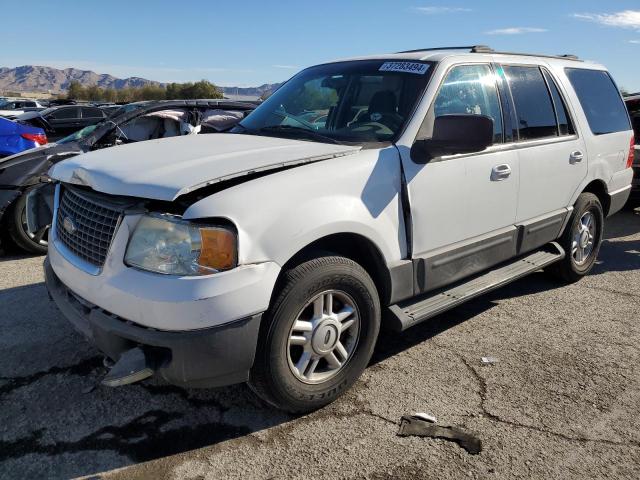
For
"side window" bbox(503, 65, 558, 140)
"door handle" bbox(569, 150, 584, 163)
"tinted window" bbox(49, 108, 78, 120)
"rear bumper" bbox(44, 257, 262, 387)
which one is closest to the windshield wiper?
"rear bumper" bbox(44, 257, 262, 387)

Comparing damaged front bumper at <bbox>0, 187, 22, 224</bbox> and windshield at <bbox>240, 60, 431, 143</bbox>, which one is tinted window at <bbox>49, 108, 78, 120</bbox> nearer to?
damaged front bumper at <bbox>0, 187, 22, 224</bbox>

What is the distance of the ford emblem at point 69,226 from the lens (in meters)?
2.96

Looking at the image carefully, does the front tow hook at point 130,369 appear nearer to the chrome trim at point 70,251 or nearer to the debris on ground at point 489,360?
the chrome trim at point 70,251

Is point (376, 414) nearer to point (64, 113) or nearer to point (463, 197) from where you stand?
point (463, 197)

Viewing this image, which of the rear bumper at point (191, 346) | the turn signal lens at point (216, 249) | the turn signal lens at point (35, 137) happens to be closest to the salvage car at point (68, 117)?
the turn signal lens at point (35, 137)

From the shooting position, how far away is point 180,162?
9.23ft

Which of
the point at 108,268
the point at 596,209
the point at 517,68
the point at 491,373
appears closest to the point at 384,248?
the point at 491,373

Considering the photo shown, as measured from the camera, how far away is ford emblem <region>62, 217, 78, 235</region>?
9.70 feet

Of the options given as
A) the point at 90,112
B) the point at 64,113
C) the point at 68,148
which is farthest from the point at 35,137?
the point at 90,112

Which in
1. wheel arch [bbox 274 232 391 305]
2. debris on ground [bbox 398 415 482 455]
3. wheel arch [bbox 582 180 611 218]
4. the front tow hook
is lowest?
debris on ground [bbox 398 415 482 455]

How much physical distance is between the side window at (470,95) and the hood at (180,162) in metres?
0.83

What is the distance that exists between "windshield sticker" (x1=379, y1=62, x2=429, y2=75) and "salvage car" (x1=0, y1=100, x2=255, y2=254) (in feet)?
4.59

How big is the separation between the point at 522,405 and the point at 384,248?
3.89 ft

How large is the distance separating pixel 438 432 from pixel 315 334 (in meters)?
0.81
